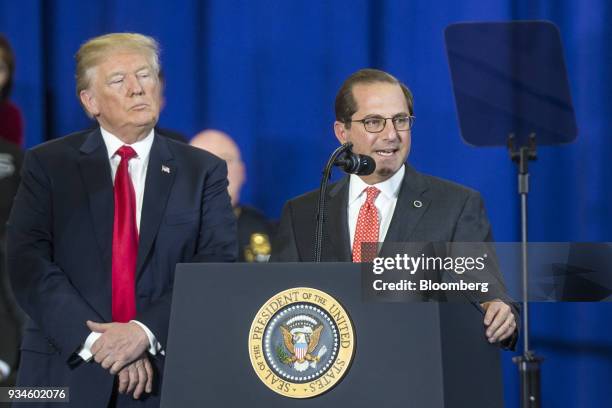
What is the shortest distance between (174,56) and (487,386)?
270 cm

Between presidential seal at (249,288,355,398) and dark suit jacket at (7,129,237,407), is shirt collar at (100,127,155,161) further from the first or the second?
presidential seal at (249,288,355,398)

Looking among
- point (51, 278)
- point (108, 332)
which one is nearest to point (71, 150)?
point (51, 278)

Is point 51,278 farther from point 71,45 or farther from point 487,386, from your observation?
point 71,45

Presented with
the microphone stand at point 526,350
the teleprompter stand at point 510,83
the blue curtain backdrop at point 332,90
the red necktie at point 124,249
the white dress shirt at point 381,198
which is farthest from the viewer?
the blue curtain backdrop at point 332,90

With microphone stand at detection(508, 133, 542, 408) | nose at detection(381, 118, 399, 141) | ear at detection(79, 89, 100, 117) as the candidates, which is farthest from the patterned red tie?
ear at detection(79, 89, 100, 117)

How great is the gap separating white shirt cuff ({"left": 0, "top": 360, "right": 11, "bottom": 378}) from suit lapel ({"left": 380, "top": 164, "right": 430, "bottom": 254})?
1.55 metres

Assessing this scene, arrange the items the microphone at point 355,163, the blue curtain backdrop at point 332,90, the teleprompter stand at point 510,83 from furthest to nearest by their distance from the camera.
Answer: the blue curtain backdrop at point 332,90 < the teleprompter stand at point 510,83 < the microphone at point 355,163

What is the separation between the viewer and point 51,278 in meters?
2.23

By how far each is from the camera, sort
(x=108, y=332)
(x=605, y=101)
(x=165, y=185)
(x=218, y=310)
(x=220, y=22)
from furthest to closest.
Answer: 1. (x=220, y=22)
2. (x=605, y=101)
3. (x=165, y=185)
4. (x=108, y=332)
5. (x=218, y=310)

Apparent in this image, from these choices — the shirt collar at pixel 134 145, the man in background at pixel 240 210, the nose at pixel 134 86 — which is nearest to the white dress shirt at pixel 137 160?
the shirt collar at pixel 134 145

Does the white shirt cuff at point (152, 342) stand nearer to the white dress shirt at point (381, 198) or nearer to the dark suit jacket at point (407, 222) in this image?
the dark suit jacket at point (407, 222)

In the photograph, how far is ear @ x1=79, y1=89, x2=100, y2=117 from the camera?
8.01 feet

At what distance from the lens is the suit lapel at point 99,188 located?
2.29 m

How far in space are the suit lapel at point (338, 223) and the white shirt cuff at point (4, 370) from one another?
4.59ft
